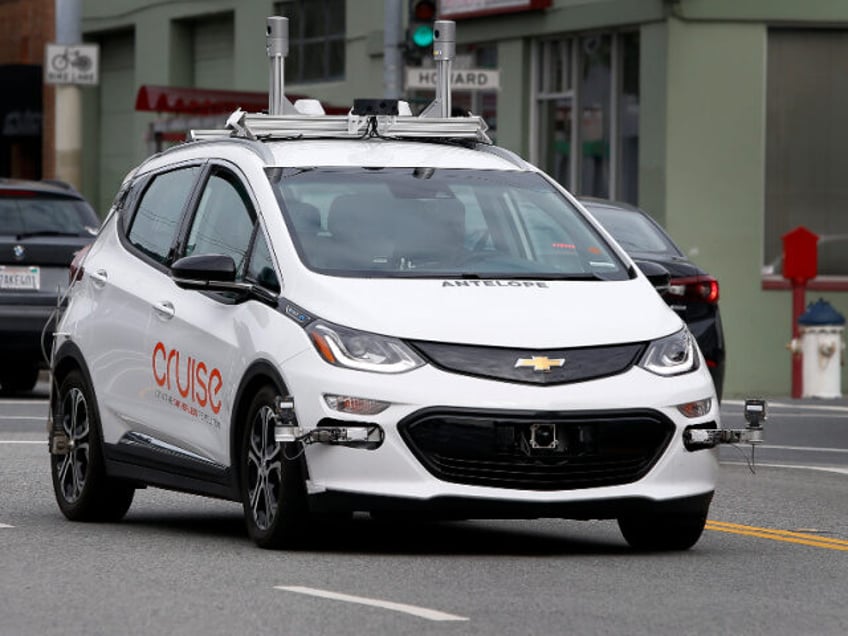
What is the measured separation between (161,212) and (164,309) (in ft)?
2.95

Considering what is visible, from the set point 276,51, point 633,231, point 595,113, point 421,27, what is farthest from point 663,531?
point 595,113

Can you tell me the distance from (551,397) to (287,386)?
1.01m

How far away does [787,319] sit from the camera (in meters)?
27.4

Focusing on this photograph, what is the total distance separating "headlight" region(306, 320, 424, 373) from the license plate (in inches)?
432

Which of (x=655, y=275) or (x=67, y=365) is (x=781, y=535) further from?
(x=67, y=365)

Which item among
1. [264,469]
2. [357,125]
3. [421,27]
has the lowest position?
[264,469]

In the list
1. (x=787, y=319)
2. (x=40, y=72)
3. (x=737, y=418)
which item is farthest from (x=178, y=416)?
(x=40, y=72)

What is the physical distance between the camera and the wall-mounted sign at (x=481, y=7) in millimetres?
29141

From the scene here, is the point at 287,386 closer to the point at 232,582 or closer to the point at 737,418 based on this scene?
the point at 232,582

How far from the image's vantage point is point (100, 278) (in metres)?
11.8

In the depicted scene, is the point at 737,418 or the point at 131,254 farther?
the point at 737,418

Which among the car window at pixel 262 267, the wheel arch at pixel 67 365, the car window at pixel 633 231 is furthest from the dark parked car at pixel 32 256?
the car window at pixel 262 267

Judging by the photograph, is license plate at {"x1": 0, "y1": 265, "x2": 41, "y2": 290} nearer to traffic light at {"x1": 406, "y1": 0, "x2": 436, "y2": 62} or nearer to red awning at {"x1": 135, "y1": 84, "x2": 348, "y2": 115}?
traffic light at {"x1": 406, "y1": 0, "x2": 436, "y2": 62}

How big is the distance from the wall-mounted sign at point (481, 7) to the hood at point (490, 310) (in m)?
19.2
